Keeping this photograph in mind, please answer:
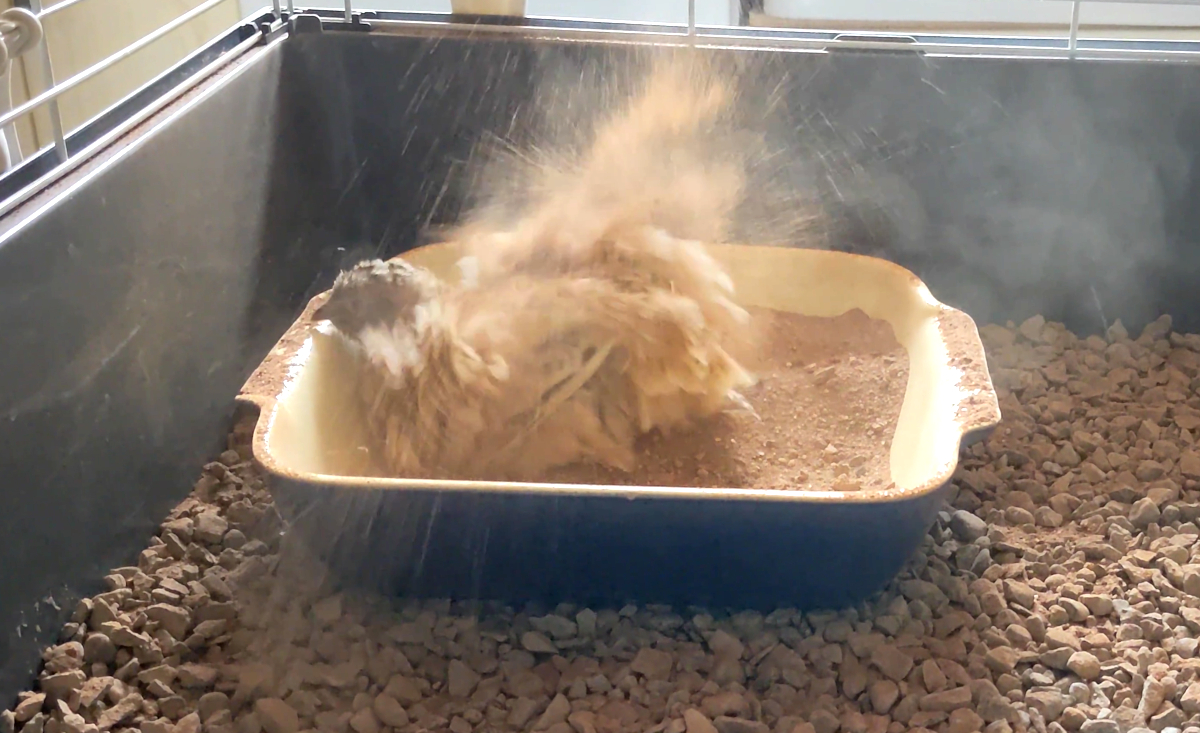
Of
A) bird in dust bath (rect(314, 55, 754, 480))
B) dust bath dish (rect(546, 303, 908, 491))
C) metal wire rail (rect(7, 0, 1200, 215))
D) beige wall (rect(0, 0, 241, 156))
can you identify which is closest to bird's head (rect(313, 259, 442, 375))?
bird in dust bath (rect(314, 55, 754, 480))

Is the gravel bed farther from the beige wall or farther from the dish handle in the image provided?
the beige wall

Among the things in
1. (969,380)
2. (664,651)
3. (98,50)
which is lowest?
(664,651)

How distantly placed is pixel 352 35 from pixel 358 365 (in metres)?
0.53

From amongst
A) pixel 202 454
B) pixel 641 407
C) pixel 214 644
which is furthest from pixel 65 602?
pixel 641 407

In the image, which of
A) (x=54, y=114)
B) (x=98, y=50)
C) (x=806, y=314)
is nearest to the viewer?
(x=54, y=114)

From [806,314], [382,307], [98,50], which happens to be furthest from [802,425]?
[98,50]

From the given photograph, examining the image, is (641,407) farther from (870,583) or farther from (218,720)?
(218,720)

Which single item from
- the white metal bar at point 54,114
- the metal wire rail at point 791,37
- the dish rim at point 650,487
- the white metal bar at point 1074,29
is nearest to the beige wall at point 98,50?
the metal wire rail at point 791,37

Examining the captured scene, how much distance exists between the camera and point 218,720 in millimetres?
772

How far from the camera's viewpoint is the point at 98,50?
1462mm

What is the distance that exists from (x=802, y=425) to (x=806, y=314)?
7.0 inches

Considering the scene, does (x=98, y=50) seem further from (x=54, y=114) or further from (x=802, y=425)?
(x=802, y=425)

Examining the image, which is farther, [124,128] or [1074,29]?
[1074,29]

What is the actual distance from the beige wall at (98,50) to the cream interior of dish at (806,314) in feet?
1.80
